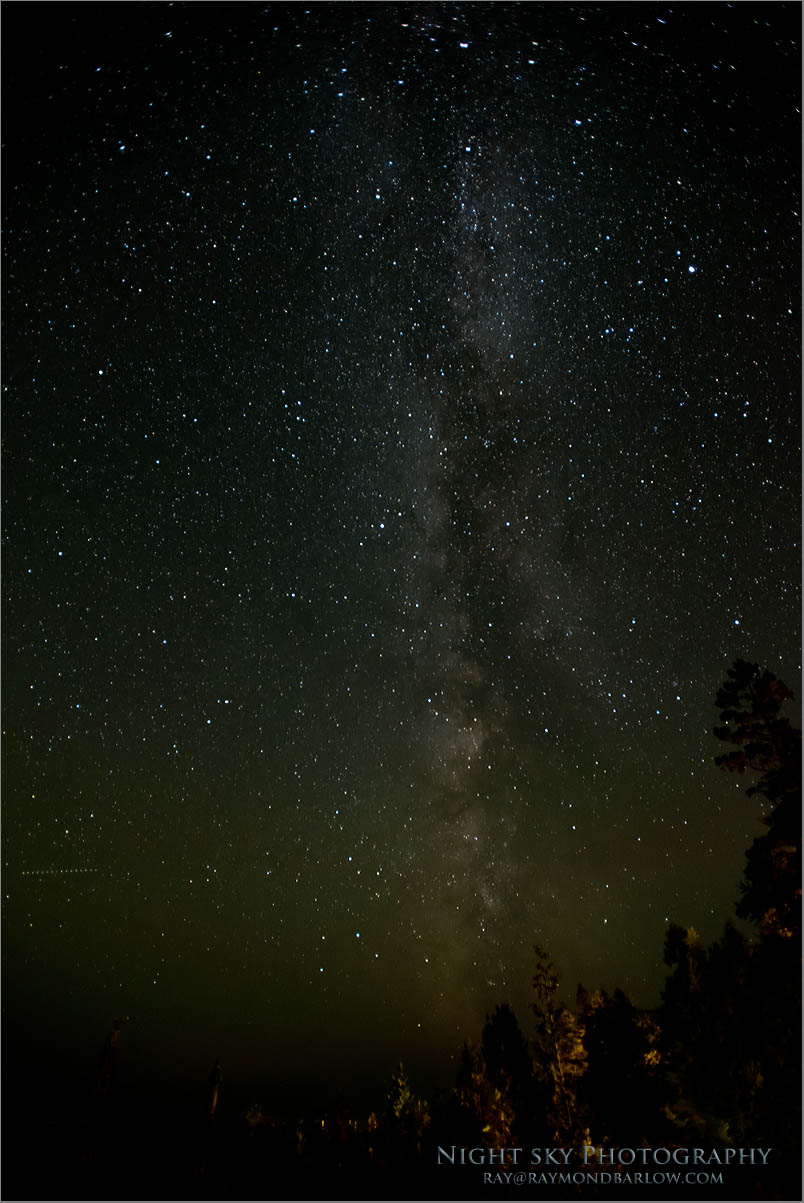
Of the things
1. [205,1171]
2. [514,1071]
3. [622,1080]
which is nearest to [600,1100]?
[622,1080]

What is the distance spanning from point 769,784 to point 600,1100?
63.7 feet

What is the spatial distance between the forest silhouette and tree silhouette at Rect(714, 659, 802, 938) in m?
0.02

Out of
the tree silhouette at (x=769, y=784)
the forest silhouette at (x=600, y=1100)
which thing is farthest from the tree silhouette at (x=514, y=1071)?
the tree silhouette at (x=769, y=784)

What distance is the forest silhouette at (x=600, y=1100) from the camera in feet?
35.5

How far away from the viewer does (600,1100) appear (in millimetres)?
25000

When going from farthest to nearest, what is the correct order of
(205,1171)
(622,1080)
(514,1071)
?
(514,1071) → (622,1080) → (205,1171)

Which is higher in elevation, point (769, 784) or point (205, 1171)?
point (769, 784)

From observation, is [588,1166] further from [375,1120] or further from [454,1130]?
[375,1120]

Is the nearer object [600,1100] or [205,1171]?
[205,1171]

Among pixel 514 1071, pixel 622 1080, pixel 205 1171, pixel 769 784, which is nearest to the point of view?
pixel 769 784

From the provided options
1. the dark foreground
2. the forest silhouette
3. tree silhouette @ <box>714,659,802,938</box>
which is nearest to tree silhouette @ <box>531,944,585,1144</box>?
the forest silhouette

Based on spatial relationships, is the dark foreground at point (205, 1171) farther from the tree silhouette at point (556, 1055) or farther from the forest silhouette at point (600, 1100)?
the tree silhouette at point (556, 1055)

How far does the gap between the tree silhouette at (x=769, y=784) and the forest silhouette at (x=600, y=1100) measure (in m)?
0.02

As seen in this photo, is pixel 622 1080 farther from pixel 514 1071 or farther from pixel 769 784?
pixel 769 784
